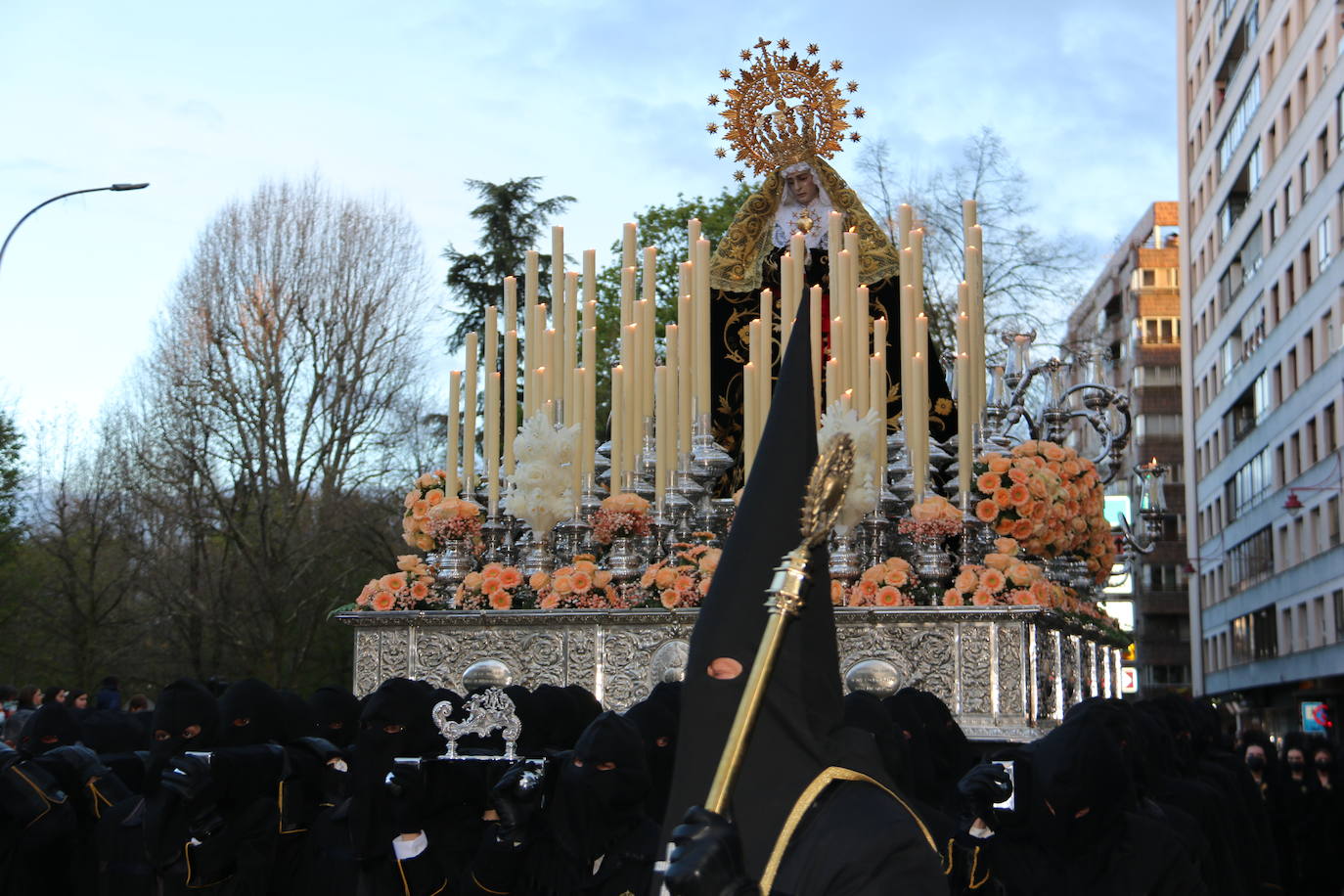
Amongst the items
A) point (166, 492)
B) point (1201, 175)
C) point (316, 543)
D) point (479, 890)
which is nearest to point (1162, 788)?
point (479, 890)

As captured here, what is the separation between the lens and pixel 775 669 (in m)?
3.02

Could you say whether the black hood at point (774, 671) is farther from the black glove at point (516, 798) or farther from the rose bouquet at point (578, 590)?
the rose bouquet at point (578, 590)

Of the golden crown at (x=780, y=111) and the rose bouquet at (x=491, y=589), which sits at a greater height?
the golden crown at (x=780, y=111)

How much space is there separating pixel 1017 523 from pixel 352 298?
969 inches

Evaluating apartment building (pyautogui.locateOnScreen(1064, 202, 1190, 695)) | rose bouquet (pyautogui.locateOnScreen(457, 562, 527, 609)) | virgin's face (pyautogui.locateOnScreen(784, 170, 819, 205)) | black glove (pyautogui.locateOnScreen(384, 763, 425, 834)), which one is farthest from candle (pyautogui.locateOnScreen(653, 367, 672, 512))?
apartment building (pyautogui.locateOnScreen(1064, 202, 1190, 695))

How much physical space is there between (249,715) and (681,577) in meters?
2.63

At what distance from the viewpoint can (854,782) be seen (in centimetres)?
312

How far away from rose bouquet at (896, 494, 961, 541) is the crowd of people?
1417mm

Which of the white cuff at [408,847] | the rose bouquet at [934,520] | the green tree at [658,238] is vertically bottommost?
the white cuff at [408,847]

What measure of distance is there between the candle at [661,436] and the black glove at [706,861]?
7.21 metres

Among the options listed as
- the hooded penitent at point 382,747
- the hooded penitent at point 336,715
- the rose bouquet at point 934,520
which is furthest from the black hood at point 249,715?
the rose bouquet at point 934,520

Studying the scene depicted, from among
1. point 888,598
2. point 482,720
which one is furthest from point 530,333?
point 482,720

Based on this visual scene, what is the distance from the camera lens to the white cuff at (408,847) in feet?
22.5

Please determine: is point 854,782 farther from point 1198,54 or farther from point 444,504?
point 1198,54
